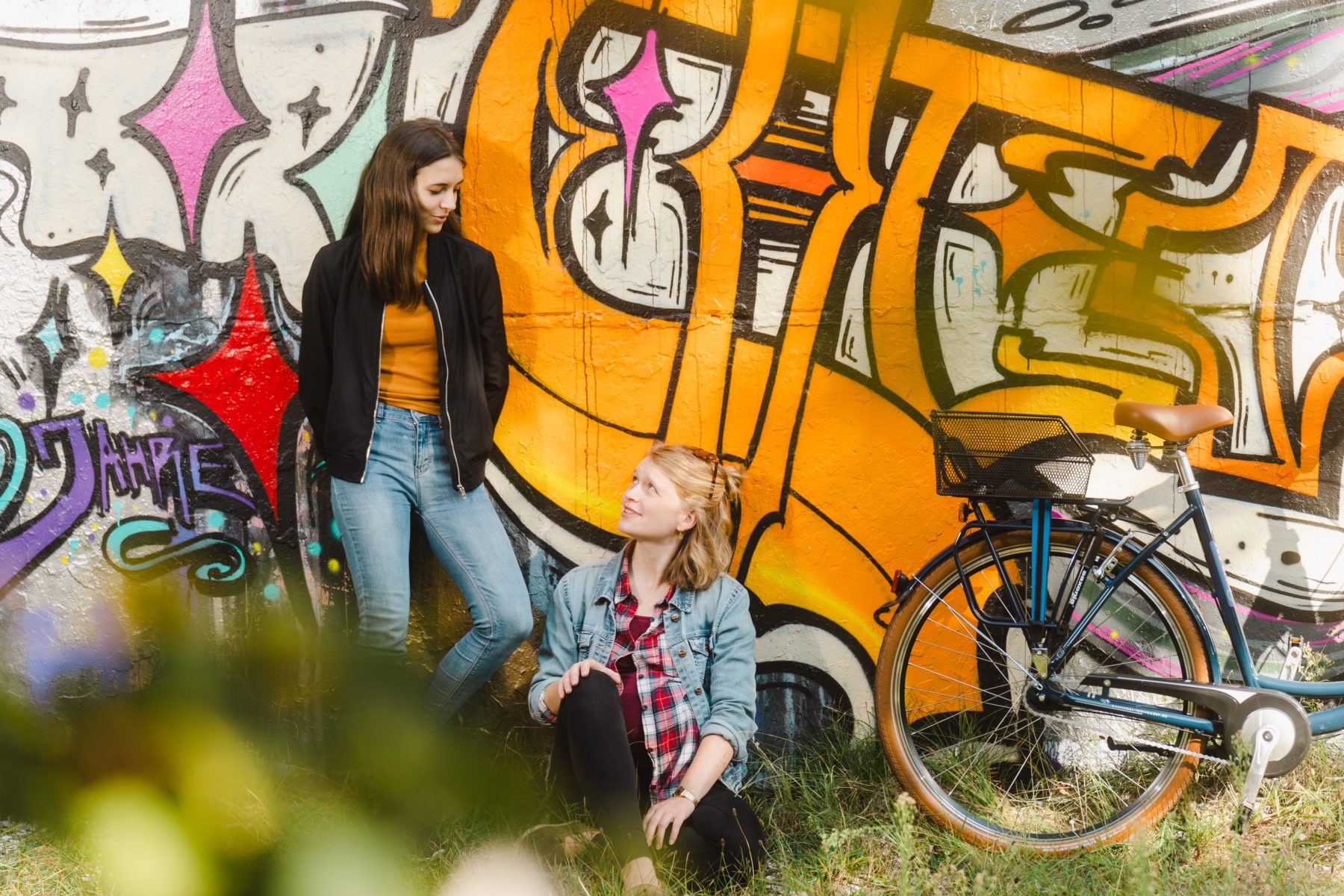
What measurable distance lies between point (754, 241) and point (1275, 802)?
2476mm

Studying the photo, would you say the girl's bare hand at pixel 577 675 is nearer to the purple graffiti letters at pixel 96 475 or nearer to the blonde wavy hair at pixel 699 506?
the blonde wavy hair at pixel 699 506

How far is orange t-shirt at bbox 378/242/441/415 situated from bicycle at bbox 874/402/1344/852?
1.59 meters

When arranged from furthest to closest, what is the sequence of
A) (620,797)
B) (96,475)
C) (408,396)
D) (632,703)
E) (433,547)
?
(96,475) → (433,547) → (408,396) → (632,703) → (620,797)

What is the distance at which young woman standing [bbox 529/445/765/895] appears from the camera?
8.88 feet

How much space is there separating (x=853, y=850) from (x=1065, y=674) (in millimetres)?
1006

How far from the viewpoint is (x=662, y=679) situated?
9.66 feet

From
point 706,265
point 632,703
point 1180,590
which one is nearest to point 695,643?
point 632,703

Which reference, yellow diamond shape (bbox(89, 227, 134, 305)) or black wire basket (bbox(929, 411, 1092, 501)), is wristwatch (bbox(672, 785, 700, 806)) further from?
yellow diamond shape (bbox(89, 227, 134, 305))

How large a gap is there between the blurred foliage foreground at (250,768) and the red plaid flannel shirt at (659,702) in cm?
67

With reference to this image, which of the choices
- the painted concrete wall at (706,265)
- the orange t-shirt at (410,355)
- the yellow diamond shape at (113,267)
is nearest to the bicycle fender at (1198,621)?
the painted concrete wall at (706,265)

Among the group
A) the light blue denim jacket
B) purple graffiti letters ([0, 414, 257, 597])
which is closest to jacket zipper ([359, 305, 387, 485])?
the light blue denim jacket

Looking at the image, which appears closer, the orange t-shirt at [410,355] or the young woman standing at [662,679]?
the young woman standing at [662,679]

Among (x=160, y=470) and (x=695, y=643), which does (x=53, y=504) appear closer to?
(x=160, y=470)

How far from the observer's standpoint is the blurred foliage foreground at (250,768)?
3.09 metres
